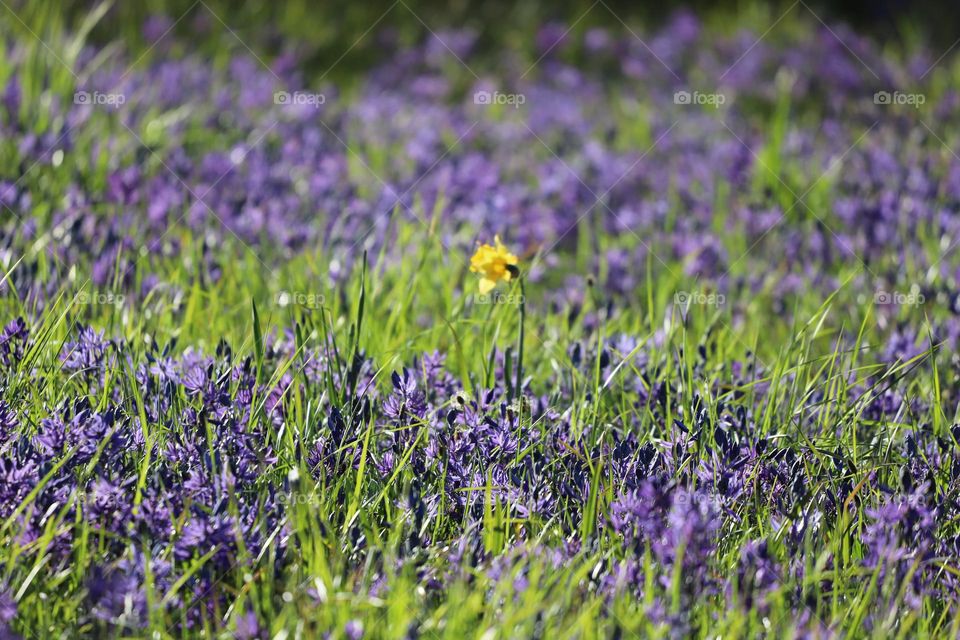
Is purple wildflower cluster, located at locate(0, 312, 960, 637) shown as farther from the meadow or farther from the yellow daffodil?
the yellow daffodil

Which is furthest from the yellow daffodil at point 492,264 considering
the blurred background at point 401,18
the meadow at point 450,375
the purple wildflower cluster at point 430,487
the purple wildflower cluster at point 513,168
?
the blurred background at point 401,18

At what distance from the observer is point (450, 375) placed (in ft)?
8.96

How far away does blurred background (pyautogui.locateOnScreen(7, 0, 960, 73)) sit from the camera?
6.73 meters

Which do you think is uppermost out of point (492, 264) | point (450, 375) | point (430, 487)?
point (492, 264)

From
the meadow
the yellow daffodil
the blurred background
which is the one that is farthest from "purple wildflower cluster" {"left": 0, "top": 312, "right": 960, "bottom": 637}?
the blurred background

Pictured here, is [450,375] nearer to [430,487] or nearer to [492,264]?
[492,264]

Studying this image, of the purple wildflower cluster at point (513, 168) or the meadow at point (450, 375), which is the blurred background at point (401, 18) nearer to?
the purple wildflower cluster at point (513, 168)

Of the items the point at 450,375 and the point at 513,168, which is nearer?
the point at 450,375

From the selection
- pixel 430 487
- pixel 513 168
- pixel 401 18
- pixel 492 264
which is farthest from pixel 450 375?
pixel 401 18

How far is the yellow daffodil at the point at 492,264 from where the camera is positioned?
2.56m

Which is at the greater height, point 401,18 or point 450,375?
point 401,18

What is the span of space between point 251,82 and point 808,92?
3.76 meters

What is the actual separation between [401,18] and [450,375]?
632cm

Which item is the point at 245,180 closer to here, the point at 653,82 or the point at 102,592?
the point at 102,592
